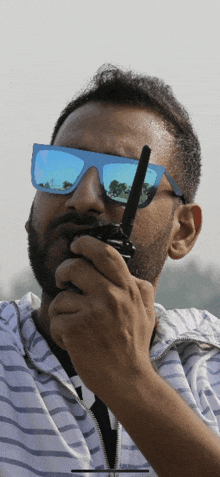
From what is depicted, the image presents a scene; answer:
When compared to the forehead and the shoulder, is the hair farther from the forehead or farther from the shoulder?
the shoulder

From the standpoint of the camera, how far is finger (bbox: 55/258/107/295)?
1.82 meters

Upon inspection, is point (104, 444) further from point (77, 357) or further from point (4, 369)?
point (77, 357)

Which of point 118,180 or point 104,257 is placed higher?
point 118,180

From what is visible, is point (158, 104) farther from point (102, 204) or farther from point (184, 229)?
point (102, 204)

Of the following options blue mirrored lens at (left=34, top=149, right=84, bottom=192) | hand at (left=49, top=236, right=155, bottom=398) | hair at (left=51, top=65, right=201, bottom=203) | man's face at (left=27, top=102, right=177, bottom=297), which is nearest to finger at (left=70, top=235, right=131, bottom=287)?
hand at (left=49, top=236, right=155, bottom=398)

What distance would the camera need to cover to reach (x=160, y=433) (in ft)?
6.04

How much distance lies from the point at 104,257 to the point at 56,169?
122 cm

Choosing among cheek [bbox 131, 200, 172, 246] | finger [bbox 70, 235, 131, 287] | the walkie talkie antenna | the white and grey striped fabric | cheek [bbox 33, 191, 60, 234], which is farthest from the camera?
cheek [bbox 131, 200, 172, 246]

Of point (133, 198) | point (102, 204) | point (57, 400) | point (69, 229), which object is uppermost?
point (133, 198)

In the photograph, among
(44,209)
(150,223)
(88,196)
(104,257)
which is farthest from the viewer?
(150,223)

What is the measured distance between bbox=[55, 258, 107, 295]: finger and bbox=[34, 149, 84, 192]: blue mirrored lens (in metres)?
1.10

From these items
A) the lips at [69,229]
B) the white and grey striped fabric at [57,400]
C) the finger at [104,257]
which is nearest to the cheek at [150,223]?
the lips at [69,229]

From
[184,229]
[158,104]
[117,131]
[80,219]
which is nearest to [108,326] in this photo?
[80,219]

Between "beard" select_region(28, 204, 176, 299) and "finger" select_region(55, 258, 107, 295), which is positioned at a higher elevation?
"finger" select_region(55, 258, 107, 295)
